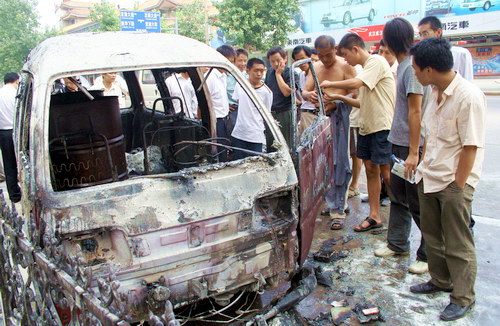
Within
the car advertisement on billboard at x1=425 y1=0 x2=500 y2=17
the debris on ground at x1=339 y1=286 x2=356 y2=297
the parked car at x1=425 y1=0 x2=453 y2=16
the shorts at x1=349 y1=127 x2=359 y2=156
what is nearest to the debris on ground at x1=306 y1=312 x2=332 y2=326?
the debris on ground at x1=339 y1=286 x2=356 y2=297

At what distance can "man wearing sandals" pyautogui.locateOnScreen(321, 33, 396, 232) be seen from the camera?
4.04 meters

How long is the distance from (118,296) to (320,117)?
284 cm

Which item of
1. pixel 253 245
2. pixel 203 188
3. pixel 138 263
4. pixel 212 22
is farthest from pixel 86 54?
pixel 212 22

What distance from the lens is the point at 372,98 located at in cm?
416

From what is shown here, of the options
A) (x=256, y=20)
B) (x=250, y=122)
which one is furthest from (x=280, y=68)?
(x=256, y=20)

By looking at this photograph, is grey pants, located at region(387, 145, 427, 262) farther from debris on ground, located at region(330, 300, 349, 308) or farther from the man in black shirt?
the man in black shirt

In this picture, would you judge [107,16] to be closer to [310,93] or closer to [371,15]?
[371,15]

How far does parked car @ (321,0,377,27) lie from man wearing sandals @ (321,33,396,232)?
2223 centimetres

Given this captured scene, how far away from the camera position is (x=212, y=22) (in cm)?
2252

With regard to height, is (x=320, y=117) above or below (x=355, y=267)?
above

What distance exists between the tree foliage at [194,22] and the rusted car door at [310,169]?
89.3ft

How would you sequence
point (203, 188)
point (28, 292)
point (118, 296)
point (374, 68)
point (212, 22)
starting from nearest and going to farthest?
point (118, 296) → point (28, 292) → point (203, 188) → point (374, 68) → point (212, 22)

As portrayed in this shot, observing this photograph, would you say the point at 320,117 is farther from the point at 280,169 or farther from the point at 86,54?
the point at 86,54

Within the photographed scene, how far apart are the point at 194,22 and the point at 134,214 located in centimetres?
2972
